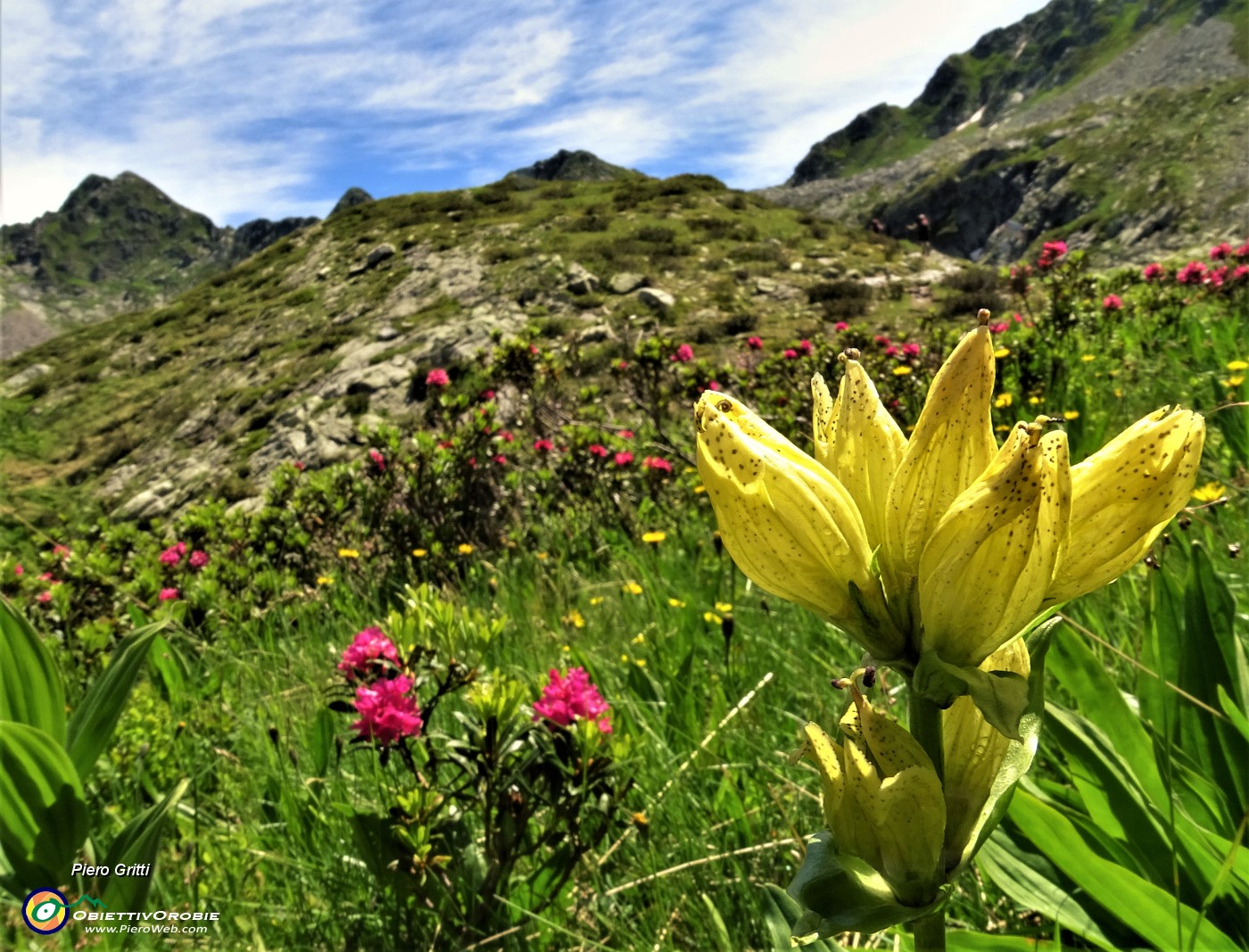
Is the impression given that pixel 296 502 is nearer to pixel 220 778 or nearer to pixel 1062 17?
pixel 220 778

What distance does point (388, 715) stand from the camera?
1720 mm

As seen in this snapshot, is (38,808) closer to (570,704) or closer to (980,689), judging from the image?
(570,704)

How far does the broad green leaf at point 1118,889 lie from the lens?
45.9 inches

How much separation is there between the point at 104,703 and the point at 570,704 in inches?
45.2

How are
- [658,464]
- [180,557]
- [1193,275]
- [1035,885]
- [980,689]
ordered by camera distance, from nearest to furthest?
[980,689] < [1035,885] < [658,464] < [180,557] < [1193,275]

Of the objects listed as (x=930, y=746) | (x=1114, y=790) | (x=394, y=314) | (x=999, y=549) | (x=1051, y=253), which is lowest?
(x=1114, y=790)

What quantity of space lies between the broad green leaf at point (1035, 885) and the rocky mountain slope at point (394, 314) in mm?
9749

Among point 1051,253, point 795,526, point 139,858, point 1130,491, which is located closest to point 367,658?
point 139,858

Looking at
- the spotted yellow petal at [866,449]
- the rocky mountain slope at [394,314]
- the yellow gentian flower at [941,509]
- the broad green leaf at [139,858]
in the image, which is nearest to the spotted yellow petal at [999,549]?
the yellow gentian flower at [941,509]

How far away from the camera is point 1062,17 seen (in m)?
153

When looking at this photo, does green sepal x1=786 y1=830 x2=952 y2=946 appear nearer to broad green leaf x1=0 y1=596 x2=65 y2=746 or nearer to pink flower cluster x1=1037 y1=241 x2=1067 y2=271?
broad green leaf x1=0 y1=596 x2=65 y2=746

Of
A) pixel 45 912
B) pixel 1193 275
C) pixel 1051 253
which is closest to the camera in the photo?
pixel 45 912

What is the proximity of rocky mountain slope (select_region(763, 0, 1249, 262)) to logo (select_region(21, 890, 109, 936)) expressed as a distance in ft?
58.5

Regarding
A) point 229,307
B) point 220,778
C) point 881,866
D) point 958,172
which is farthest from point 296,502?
point 958,172
